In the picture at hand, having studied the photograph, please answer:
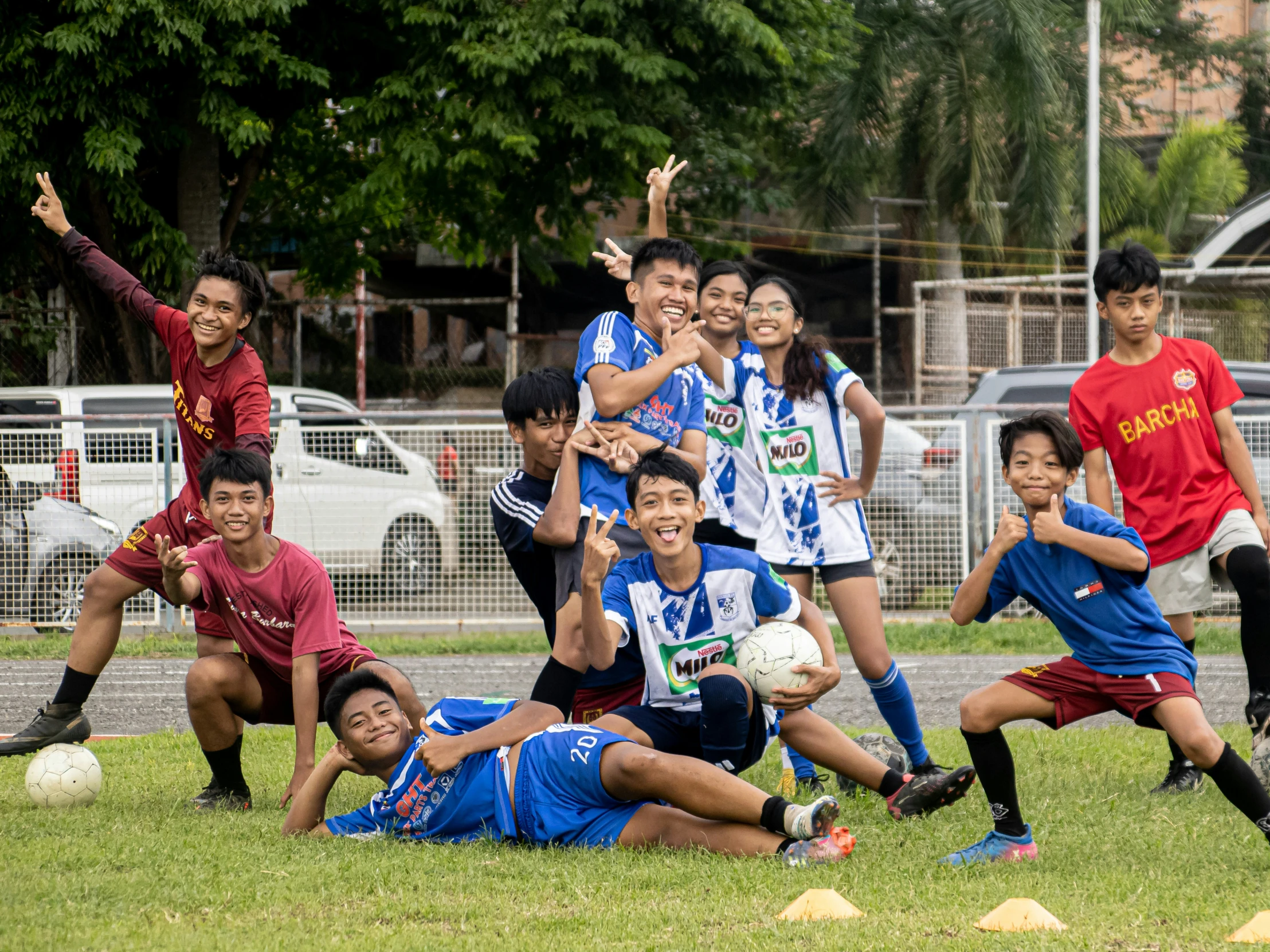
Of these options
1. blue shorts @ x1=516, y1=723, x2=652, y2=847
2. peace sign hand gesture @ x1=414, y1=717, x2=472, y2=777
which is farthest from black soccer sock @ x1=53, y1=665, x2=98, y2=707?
blue shorts @ x1=516, y1=723, x2=652, y2=847

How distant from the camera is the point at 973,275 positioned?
27703 mm

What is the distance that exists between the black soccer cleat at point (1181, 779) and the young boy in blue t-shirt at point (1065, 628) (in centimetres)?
125

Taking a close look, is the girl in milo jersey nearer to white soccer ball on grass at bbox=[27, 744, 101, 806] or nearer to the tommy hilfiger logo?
the tommy hilfiger logo

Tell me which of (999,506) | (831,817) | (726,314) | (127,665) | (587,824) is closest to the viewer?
(831,817)

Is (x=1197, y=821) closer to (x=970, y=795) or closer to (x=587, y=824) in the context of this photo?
(x=970, y=795)

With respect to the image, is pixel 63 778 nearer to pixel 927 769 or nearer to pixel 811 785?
pixel 811 785

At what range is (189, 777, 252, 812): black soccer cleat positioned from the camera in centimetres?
546

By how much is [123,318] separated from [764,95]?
816 centimetres

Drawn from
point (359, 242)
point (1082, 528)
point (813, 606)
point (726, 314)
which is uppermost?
point (359, 242)

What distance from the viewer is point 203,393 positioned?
591 centimetres

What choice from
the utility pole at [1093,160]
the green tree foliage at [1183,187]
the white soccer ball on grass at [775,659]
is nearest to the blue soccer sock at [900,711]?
the white soccer ball on grass at [775,659]

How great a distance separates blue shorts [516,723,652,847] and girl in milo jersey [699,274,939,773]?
1.50 meters

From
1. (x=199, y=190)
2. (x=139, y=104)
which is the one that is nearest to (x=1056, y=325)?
(x=199, y=190)

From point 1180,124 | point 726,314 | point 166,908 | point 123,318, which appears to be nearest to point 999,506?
point 726,314
